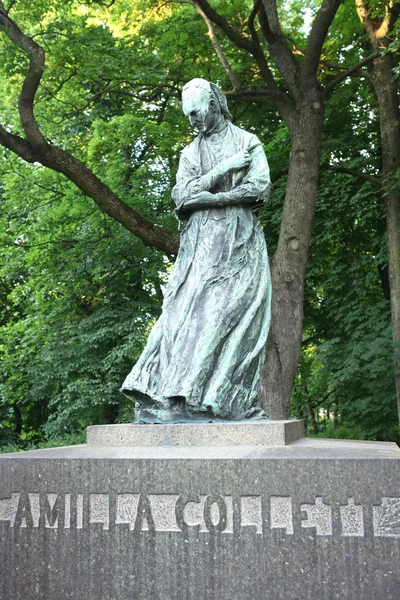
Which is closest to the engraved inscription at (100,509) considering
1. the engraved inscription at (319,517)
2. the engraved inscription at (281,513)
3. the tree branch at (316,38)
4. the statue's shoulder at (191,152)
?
the engraved inscription at (281,513)

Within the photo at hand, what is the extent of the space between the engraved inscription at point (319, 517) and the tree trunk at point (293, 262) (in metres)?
6.79

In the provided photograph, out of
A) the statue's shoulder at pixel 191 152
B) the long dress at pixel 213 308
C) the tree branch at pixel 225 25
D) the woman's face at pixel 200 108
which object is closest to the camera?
the long dress at pixel 213 308

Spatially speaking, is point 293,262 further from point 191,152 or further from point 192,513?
point 192,513

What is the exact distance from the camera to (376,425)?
551 inches

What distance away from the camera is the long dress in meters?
5.07

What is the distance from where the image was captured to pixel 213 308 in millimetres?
5309

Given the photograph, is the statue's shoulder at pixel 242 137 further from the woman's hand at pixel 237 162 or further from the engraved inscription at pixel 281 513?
the engraved inscription at pixel 281 513

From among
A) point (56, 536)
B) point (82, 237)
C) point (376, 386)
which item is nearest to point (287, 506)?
point (56, 536)

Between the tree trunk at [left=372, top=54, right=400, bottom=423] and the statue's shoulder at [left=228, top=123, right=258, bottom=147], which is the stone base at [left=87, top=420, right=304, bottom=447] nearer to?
the statue's shoulder at [left=228, top=123, right=258, bottom=147]

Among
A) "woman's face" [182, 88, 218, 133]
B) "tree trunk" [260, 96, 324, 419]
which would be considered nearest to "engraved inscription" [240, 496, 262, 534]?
"woman's face" [182, 88, 218, 133]

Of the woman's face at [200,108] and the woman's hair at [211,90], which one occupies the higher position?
the woman's hair at [211,90]

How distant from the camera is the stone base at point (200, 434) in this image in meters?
4.54

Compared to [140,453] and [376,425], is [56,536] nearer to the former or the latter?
[140,453]

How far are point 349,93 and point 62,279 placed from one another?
22.7ft
